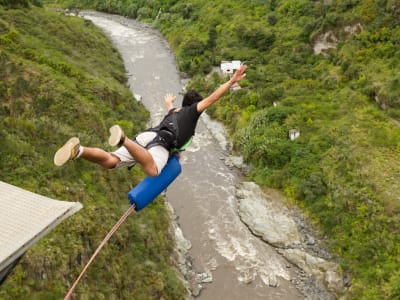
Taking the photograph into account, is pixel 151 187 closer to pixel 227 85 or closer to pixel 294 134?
pixel 227 85

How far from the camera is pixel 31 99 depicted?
1596 centimetres

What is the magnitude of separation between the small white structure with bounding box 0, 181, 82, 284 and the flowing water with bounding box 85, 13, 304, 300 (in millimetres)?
10915

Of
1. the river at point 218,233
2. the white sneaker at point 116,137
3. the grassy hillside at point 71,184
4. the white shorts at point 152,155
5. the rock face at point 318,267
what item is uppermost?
the white sneaker at point 116,137

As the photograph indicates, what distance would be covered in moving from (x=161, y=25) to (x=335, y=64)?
24517 mm

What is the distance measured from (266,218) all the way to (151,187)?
43.3 ft

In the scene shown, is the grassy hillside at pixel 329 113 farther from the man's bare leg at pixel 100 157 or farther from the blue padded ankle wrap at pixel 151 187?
the man's bare leg at pixel 100 157

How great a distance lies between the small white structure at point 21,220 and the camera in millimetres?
4066

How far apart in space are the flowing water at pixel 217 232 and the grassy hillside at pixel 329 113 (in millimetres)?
1939

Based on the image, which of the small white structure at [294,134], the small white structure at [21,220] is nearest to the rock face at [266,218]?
the small white structure at [294,134]

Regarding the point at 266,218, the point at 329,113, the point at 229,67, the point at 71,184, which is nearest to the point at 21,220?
the point at 71,184

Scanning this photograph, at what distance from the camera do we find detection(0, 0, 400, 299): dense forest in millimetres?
14094

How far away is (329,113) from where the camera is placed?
2231 cm

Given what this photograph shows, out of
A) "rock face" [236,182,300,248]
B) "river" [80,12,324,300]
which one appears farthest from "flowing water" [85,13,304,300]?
"rock face" [236,182,300,248]

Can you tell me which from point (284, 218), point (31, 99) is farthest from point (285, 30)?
point (31, 99)
